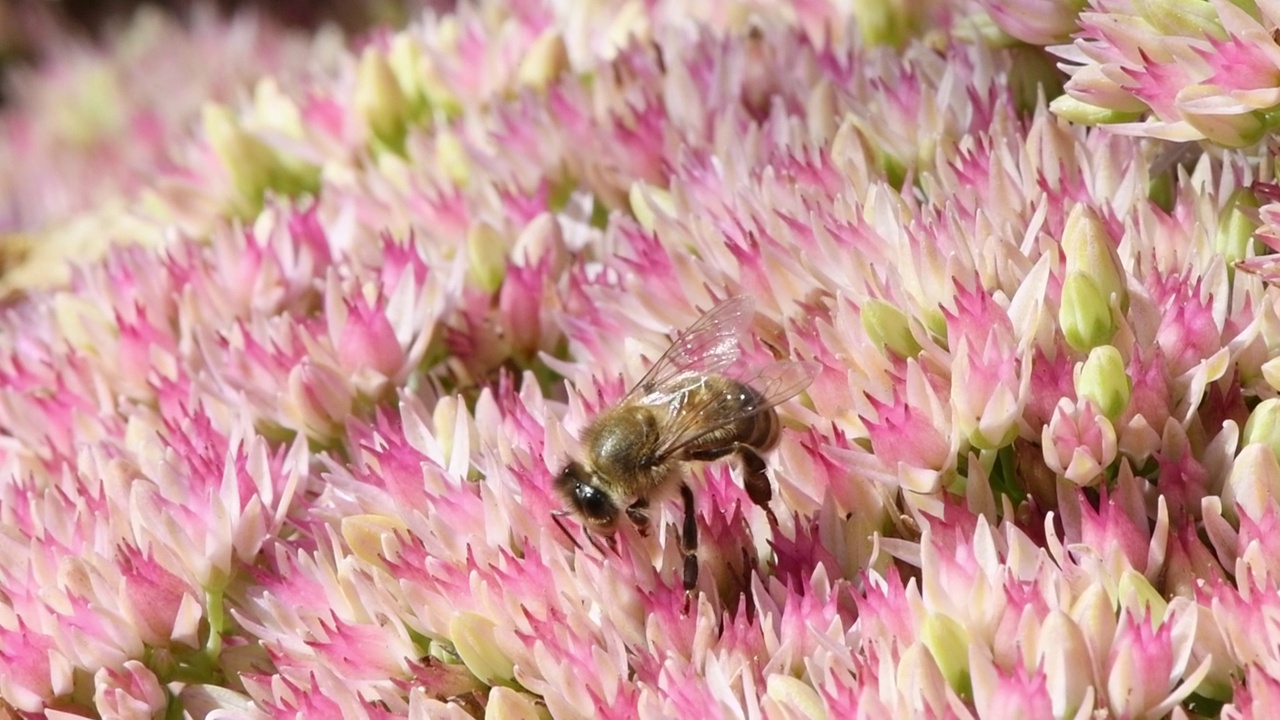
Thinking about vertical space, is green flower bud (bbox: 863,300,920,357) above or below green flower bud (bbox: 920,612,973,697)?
above

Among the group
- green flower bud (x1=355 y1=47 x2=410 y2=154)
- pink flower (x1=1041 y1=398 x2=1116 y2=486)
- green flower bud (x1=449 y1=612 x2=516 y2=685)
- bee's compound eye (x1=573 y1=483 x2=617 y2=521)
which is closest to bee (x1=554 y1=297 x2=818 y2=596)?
bee's compound eye (x1=573 y1=483 x2=617 y2=521)

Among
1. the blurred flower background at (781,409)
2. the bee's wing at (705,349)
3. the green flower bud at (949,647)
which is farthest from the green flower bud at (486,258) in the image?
the green flower bud at (949,647)

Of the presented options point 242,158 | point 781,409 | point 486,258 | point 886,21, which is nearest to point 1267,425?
point 781,409

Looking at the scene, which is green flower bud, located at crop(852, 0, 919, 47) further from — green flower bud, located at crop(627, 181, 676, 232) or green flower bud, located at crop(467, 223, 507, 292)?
green flower bud, located at crop(467, 223, 507, 292)

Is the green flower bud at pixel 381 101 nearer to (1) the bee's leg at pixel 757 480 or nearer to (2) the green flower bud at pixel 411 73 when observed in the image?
(2) the green flower bud at pixel 411 73

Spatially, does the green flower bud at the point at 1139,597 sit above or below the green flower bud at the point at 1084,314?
below

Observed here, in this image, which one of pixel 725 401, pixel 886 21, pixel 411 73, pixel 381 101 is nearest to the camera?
pixel 725 401

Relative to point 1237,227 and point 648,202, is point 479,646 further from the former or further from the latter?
point 1237,227
